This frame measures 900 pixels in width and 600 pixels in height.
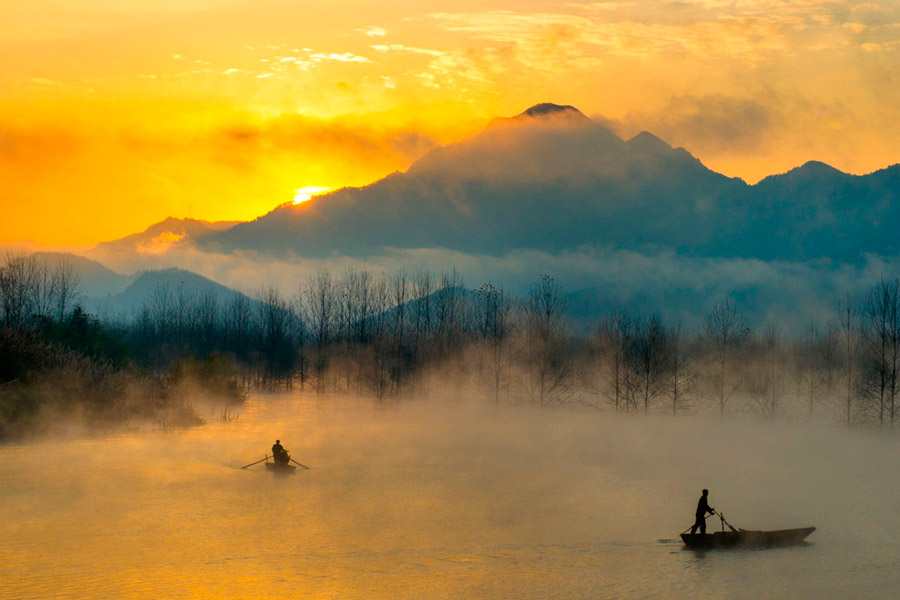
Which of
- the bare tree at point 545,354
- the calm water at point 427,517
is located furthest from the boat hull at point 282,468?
the bare tree at point 545,354

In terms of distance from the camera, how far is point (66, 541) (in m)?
28.6

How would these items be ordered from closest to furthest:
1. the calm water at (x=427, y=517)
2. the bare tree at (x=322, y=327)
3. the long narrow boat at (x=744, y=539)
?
1. the calm water at (x=427, y=517)
2. the long narrow boat at (x=744, y=539)
3. the bare tree at (x=322, y=327)

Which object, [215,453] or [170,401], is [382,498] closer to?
[215,453]

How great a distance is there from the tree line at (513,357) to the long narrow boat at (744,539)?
43706 millimetres

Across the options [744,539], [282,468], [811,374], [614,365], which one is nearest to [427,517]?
[744,539]

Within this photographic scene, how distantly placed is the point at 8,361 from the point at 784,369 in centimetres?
6648

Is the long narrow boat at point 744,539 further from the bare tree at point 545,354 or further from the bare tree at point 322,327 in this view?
the bare tree at point 322,327

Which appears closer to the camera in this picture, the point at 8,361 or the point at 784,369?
the point at 8,361

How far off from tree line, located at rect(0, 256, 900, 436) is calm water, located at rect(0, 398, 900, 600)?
17.6 m

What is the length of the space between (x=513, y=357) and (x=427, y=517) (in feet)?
193

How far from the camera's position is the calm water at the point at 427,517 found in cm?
2581

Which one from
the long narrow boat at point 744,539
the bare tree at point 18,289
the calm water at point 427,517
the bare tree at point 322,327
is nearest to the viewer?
the calm water at point 427,517

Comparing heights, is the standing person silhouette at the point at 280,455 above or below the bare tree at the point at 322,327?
below

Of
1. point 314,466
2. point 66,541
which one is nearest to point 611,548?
point 66,541
